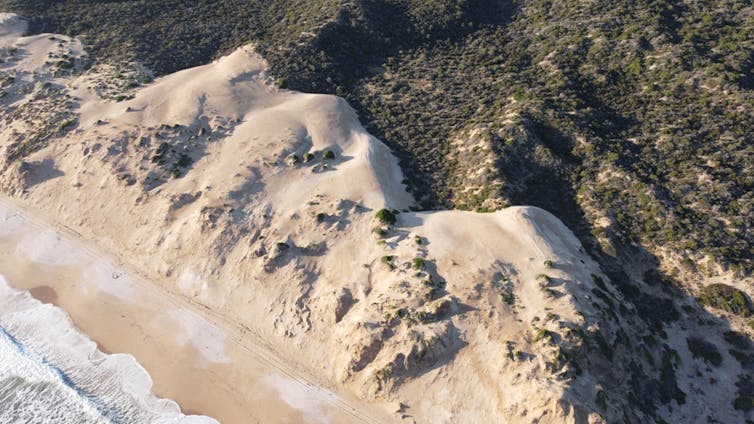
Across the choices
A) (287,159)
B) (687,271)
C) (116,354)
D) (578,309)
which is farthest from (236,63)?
(687,271)

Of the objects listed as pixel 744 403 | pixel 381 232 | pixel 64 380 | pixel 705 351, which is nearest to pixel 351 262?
pixel 381 232

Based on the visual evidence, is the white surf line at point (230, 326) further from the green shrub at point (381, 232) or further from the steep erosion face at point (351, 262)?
the green shrub at point (381, 232)

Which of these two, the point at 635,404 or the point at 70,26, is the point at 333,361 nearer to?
the point at 635,404

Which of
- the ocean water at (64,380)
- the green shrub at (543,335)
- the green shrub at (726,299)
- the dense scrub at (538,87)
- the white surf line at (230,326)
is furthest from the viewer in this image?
the dense scrub at (538,87)

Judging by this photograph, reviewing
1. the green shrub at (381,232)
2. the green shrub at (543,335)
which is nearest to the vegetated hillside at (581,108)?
the green shrub at (381,232)

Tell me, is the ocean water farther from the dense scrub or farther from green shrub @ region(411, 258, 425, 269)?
the dense scrub

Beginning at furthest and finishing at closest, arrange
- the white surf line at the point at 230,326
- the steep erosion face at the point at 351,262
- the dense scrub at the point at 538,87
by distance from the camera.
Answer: the dense scrub at the point at 538,87
the white surf line at the point at 230,326
the steep erosion face at the point at 351,262
